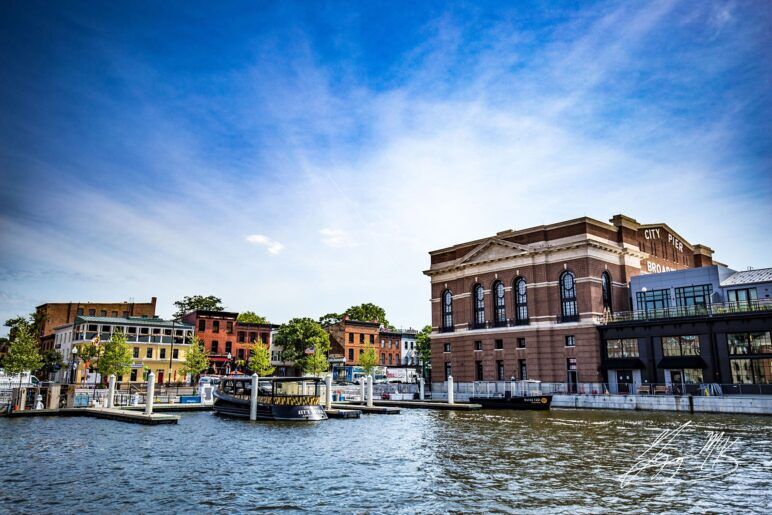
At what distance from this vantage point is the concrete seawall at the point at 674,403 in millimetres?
46469

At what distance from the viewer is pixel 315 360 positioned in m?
92.1

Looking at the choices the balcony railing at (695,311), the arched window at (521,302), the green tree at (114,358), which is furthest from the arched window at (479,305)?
the green tree at (114,358)

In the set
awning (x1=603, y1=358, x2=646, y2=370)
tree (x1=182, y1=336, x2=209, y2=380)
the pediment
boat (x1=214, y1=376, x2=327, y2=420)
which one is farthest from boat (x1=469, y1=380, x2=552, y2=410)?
tree (x1=182, y1=336, x2=209, y2=380)

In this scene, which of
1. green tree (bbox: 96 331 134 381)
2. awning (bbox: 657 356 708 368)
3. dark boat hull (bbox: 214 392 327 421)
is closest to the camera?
dark boat hull (bbox: 214 392 327 421)

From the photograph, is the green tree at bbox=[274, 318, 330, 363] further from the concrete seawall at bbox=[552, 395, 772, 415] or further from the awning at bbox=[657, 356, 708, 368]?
the awning at bbox=[657, 356, 708, 368]

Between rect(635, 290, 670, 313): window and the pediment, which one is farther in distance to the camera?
the pediment

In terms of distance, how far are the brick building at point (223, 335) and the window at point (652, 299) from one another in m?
55.4

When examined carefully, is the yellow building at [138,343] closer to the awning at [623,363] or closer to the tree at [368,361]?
the tree at [368,361]

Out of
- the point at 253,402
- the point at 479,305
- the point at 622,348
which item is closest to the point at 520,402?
the point at 622,348

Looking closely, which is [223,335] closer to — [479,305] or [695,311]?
[479,305]

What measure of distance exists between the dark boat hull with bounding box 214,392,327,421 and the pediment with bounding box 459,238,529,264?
35.7 m

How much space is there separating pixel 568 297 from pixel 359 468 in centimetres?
4805

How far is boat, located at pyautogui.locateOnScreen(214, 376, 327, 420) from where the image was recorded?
44.4 meters
